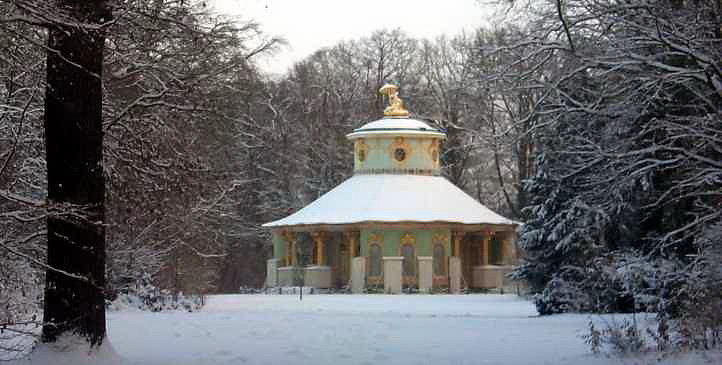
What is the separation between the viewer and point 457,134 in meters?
54.2

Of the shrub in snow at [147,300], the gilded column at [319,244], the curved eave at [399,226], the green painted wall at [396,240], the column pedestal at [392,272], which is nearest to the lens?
the shrub in snow at [147,300]

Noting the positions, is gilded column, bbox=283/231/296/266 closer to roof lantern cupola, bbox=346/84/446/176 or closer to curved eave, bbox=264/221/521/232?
curved eave, bbox=264/221/521/232

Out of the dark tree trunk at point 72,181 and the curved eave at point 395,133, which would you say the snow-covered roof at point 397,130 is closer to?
the curved eave at point 395,133

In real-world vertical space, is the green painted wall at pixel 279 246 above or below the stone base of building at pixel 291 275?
above

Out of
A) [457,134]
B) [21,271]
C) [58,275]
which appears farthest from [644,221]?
[457,134]

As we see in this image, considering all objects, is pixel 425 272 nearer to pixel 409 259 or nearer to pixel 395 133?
pixel 409 259

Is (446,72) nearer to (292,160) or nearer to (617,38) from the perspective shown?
(292,160)

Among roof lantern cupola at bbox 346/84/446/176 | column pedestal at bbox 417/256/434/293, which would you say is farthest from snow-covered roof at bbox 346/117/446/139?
column pedestal at bbox 417/256/434/293

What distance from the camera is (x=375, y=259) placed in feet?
140

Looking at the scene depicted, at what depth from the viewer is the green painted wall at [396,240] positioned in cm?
4247

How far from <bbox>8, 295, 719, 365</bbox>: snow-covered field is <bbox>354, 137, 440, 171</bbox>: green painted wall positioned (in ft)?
67.3

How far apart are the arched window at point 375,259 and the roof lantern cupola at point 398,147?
4.90m

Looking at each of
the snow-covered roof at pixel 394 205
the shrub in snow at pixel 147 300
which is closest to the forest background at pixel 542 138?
the shrub in snow at pixel 147 300

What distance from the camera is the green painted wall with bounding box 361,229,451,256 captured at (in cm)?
4247
